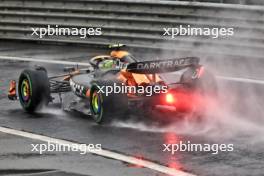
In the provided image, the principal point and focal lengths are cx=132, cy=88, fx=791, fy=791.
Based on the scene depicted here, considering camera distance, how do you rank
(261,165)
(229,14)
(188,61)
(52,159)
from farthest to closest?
(229,14), (188,61), (52,159), (261,165)

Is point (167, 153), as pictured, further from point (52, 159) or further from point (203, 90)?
point (203, 90)

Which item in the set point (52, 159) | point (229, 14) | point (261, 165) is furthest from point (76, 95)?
point (229, 14)

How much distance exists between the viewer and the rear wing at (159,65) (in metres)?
11.0

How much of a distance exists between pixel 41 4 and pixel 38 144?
9.95 m

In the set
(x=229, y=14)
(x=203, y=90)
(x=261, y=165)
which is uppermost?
(x=229, y=14)

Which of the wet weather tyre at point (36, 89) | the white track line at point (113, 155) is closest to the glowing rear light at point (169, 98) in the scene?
the white track line at point (113, 155)

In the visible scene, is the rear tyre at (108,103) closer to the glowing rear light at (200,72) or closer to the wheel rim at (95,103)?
the wheel rim at (95,103)

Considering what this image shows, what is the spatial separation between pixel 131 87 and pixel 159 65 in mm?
541

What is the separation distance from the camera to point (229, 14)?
645 inches

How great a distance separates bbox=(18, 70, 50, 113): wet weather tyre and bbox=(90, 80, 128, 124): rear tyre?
1268mm

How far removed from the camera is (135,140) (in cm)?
1034

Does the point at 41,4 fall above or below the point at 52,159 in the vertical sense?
above

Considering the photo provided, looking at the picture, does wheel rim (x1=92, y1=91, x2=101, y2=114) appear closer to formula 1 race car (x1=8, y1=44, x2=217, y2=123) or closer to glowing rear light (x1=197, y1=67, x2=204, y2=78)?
formula 1 race car (x1=8, y1=44, x2=217, y2=123)

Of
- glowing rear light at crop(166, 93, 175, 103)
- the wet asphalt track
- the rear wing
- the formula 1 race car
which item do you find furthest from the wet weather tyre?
glowing rear light at crop(166, 93, 175, 103)
